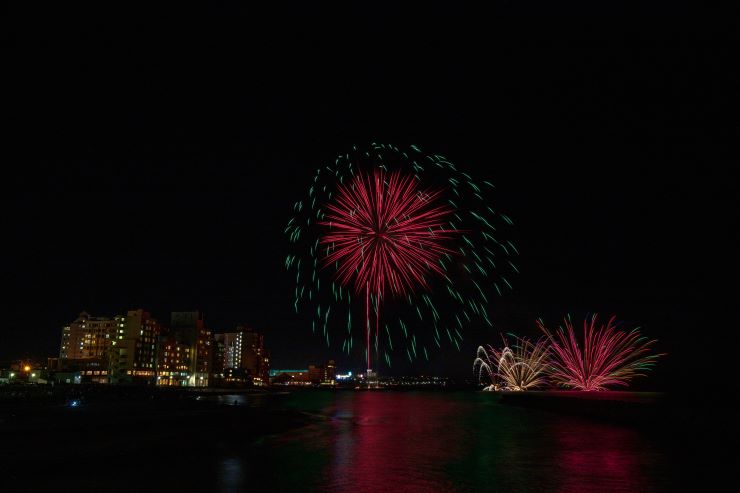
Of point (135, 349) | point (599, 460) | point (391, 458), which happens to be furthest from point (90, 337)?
point (599, 460)

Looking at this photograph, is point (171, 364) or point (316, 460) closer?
point (316, 460)

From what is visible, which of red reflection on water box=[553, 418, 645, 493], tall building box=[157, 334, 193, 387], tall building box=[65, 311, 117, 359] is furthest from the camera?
tall building box=[157, 334, 193, 387]

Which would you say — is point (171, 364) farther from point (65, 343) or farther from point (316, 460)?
point (316, 460)

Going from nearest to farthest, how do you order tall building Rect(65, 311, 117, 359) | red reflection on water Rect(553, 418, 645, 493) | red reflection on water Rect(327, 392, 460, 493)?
red reflection on water Rect(327, 392, 460, 493), red reflection on water Rect(553, 418, 645, 493), tall building Rect(65, 311, 117, 359)

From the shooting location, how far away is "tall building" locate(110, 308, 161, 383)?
171 m

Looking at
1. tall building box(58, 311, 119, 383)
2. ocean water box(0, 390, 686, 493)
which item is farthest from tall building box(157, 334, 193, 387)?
ocean water box(0, 390, 686, 493)

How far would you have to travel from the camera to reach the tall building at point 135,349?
171000 millimetres

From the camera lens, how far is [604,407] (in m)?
54.9

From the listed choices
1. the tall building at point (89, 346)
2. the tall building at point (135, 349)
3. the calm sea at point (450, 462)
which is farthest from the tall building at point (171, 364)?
the calm sea at point (450, 462)

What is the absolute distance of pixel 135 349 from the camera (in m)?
174

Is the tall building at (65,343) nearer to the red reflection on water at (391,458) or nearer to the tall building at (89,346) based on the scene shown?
the tall building at (89,346)

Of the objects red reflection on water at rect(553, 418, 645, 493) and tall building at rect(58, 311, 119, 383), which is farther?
tall building at rect(58, 311, 119, 383)

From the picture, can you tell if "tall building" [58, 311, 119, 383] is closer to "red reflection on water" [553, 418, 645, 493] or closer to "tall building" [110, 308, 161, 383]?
"tall building" [110, 308, 161, 383]

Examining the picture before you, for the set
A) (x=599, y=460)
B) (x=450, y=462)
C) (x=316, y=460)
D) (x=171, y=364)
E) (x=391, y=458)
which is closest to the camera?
(x=316, y=460)
